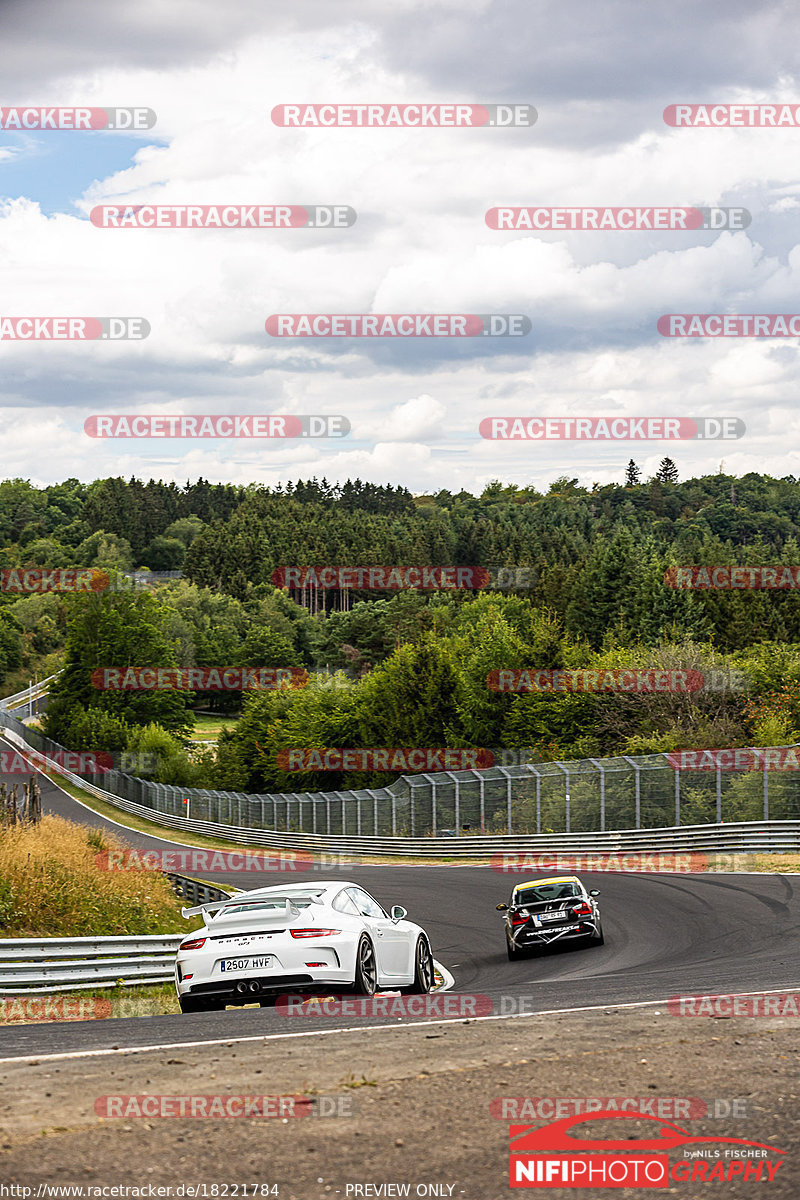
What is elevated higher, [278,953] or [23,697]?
[278,953]

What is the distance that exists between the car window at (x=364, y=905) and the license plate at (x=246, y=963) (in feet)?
4.28

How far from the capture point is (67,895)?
1611cm

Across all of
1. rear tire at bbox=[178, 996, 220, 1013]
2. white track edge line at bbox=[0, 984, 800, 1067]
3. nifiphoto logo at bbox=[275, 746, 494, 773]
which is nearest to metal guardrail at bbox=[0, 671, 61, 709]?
nifiphoto logo at bbox=[275, 746, 494, 773]

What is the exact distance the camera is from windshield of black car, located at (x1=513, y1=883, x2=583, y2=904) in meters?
17.8

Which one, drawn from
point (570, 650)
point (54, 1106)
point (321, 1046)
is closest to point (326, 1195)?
point (54, 1106)

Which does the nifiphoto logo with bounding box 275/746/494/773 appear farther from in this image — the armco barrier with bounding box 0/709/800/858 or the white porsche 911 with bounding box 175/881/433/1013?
the white porsche 911 with bounding box 175/881/433/1013

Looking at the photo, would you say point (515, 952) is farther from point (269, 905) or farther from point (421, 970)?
point (269, 905)

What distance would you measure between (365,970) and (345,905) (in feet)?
2.28

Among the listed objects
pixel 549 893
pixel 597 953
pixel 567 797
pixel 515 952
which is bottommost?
pixel 567 797

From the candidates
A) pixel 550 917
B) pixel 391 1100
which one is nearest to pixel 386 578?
pixel 550 917

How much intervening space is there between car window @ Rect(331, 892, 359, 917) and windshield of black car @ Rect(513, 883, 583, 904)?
674 cm

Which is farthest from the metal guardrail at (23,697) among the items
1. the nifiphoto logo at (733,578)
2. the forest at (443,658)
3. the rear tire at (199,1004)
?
the rear tire at (199,1004)

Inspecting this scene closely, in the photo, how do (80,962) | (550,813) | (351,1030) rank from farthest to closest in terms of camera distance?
(550,813), (80,962), (351,1030)

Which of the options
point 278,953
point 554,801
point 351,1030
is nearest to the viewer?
point 351,1030
